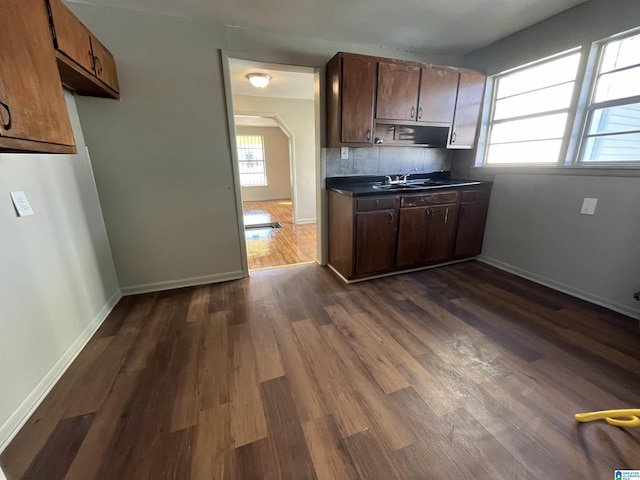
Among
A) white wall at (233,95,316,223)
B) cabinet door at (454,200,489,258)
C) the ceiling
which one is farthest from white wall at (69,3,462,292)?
white wall at (233,95,316,223)

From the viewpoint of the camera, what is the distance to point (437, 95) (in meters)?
2.68

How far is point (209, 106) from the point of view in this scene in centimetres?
235

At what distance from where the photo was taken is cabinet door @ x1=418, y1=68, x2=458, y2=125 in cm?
261

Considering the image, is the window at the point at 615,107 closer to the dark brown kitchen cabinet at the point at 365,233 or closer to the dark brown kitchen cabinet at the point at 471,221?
the dark brown kitchen cabinet at the point at 471,221

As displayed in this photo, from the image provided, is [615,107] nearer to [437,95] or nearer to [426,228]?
[437,95]

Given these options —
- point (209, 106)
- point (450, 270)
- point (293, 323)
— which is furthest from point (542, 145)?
point (209, 106)

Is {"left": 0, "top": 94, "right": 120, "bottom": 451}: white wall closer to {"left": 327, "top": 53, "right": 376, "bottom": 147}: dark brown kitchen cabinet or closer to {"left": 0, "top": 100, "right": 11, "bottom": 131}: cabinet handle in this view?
{"left": 0, "top": 100, "right": 11, "bottom": 131}: cabinet handle

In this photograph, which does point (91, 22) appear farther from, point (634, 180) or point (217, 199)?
point (634, 180)

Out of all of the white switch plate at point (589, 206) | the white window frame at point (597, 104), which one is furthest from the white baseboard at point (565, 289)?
the white window frame at point (597, 104)

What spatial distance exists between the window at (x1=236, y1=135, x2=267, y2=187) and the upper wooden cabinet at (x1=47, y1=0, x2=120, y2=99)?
250 inches

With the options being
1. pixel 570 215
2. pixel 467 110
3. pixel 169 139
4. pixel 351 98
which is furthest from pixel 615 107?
pixel 169 139

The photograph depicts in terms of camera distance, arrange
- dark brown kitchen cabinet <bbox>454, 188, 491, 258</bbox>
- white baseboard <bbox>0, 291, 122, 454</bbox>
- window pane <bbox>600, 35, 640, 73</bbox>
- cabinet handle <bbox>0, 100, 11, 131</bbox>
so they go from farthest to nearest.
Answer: dark brown kitchen cabinet <bbox>454, 188, 491, 258</bbox> < window pane <bbox>600, 35, 640, 73</bbox> < white baseboard <bbox>0, 291, 122, 454</bbox> < cabinet handle <bbox>0, 100, 11, 131</bbox>

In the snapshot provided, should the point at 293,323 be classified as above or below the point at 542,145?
below

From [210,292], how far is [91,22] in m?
2.33
